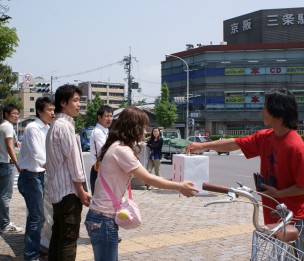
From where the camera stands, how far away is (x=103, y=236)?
3428 millimetres

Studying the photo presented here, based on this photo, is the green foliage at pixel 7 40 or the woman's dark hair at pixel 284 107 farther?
the green foliage at pixel 7 40

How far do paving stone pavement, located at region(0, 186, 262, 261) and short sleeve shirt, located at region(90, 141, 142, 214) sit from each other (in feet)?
8.07

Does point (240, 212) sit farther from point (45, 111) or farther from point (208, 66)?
point (208, 66)

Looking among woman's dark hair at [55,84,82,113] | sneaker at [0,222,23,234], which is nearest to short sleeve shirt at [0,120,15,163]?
sneaker at [0,222,23,234]

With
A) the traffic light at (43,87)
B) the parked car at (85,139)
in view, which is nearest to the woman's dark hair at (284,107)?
the parked car at (85,139)

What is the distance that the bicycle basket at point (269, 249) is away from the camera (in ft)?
8.45

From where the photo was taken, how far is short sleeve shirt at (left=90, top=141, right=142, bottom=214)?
341 centimetres

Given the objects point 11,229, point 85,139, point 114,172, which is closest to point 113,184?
point 114,172

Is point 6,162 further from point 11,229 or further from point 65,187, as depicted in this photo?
point 65,187

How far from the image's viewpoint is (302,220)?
3451mm

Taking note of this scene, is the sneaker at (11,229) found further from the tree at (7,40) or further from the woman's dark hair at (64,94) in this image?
the tree at (7,40)

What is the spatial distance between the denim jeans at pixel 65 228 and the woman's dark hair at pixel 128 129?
83 centimetres

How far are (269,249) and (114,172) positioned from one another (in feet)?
4.15

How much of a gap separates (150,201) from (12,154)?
462 cm
